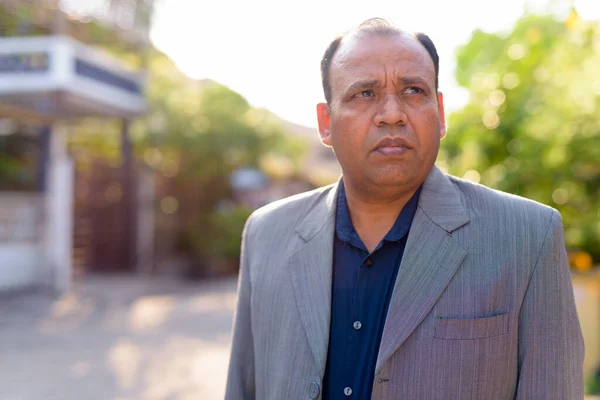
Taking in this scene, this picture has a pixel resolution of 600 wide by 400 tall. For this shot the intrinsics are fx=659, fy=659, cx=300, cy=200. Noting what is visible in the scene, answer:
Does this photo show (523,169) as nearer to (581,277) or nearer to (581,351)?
(581,277)

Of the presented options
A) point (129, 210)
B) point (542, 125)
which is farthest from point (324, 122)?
point (129, 210)

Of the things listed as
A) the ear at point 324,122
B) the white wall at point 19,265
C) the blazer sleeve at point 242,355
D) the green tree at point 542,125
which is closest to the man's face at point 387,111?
the ear at point 324,122

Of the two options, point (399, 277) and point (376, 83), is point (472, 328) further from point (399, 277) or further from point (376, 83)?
point (376, 83)

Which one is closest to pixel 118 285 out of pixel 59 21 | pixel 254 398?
pixel 59 21

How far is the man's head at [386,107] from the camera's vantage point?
63.1 inches

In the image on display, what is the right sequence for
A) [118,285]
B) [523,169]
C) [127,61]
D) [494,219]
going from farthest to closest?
[127,61], [118,285], [523,169], [494,219]

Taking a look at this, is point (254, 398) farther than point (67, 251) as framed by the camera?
No

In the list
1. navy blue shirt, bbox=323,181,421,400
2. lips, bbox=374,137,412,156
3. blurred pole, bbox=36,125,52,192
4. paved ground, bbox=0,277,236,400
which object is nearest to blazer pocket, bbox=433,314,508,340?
navy blue shirt, bbox=323,181,421,400

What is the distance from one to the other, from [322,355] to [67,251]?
961 centimetres

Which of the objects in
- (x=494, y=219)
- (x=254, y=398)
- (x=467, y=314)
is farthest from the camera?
(x=254, y=398)

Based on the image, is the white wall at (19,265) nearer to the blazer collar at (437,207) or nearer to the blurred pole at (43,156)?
the blurred pole at (43,156)

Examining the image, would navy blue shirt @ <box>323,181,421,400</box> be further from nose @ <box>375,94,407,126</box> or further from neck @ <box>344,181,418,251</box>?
nose @ <box>375,94,407,126</box>

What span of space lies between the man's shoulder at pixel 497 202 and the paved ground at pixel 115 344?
13.4ft

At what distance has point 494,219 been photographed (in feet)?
5.31
